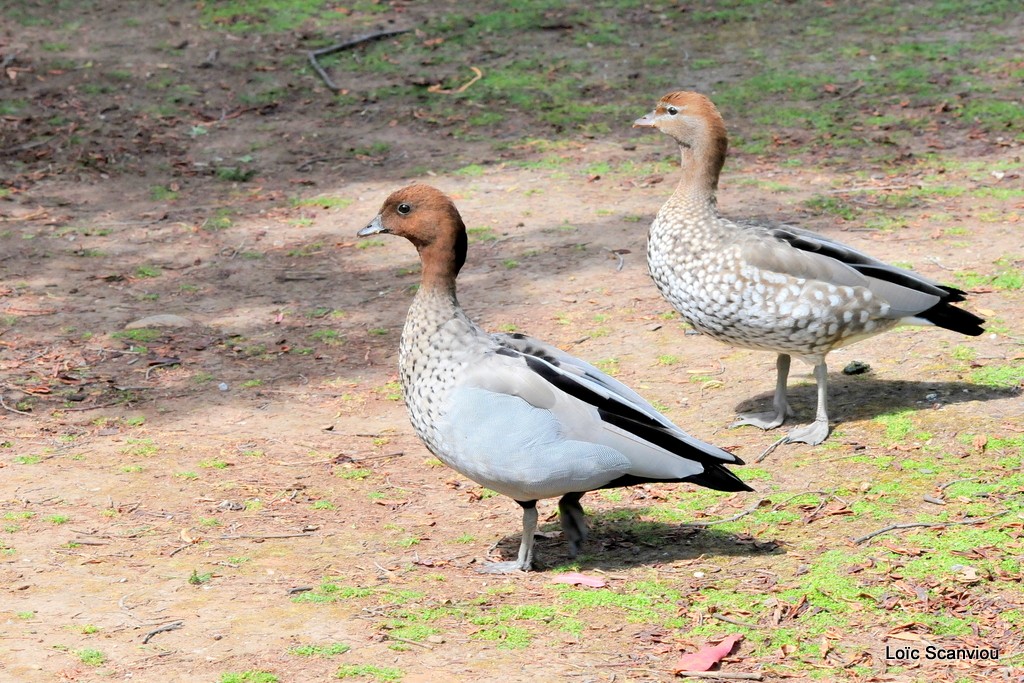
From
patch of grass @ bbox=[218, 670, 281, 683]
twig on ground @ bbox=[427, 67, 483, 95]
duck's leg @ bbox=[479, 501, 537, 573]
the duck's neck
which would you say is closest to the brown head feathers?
duck's leg @ bbox=[479, 501, 537, 573]

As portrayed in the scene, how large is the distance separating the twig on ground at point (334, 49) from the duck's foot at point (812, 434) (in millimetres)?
7896

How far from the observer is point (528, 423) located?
15.5ft

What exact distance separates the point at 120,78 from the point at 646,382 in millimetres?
8024

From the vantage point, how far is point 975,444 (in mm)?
5703

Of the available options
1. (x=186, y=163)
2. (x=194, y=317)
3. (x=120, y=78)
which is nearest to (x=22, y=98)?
Answer: (x=120, y=78)

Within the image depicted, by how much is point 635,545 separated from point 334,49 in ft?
31.4

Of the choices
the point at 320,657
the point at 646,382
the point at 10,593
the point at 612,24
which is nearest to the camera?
the point at 320,657

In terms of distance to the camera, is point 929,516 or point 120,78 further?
point 120,78

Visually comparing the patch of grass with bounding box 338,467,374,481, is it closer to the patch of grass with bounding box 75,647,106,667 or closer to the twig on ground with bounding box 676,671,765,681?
the patch of grass with bounding box 75,647,106,667

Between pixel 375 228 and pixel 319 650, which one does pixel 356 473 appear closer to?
pixel 375 228

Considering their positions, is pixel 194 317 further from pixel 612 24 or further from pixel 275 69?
pixel 612 24

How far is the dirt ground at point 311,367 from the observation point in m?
4.53

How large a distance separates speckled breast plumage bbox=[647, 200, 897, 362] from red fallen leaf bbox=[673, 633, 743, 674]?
2084 millimetres

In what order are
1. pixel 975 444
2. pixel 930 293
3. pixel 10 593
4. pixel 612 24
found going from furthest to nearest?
pixel 612 24 → pixel 930 293 → pixel 975 444 → pixel 10 593
